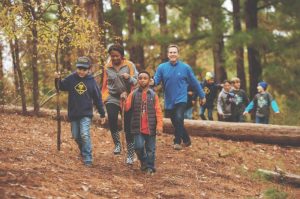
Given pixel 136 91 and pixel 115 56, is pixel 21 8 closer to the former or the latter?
pixel 115 56

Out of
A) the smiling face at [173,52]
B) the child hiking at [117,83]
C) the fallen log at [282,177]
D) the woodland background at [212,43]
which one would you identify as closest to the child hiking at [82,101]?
the child hiking at [117,83]

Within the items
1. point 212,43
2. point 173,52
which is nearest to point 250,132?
point 173,52

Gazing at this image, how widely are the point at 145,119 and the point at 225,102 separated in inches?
235

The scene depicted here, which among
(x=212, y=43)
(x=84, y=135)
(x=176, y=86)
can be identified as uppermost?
(x=212, y=43)

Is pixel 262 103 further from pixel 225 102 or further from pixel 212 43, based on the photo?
pixel 212 43

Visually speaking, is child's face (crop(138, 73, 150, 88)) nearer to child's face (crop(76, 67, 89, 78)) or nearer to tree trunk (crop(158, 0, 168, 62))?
child's face (crop(76, 67, 89, 78))


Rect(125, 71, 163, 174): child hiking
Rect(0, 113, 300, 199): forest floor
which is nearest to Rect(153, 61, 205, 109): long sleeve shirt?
Rect(0, 113, 300, 199): forest floor

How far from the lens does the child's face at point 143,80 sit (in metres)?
8.25

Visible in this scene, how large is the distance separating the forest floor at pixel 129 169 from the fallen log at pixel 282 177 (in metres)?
0.09

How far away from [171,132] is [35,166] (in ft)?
18.2

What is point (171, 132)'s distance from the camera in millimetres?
12492

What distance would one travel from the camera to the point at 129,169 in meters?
8.52

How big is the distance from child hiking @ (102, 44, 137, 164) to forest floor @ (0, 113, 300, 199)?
722 mm

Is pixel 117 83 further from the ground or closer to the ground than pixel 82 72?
closer to the ground
